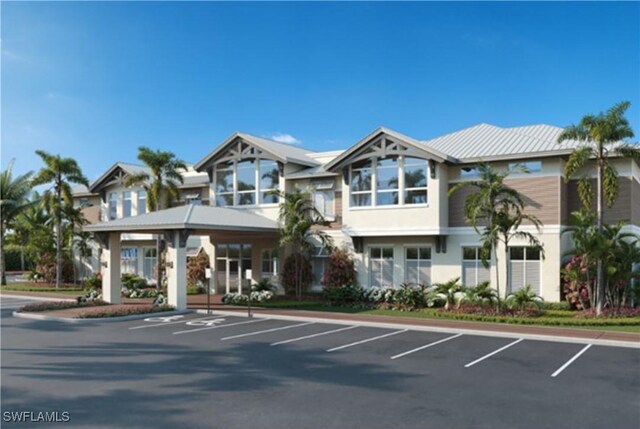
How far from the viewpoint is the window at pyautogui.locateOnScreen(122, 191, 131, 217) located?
34125 mm

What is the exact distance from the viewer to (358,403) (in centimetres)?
910

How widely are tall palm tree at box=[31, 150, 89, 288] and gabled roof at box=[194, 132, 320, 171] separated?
33.9ft

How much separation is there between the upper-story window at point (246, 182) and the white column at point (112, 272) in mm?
6033

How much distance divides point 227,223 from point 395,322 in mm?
8727

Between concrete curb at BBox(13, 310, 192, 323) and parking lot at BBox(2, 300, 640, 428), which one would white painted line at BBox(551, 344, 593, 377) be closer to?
parking lot at BBox(2, 300, 640, 428)

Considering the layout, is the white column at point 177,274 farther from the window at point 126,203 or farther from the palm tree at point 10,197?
the palm tree at point 10,197

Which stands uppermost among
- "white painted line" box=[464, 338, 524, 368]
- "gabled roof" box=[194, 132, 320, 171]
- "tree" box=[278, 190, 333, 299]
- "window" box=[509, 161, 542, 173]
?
"gabled roof" box=[194, 132, 320, 171]

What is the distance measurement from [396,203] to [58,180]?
22.4 metres

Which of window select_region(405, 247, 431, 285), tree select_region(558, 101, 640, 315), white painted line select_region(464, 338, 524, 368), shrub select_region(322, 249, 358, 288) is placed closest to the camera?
white painted line select_region(464, 338, 524, 368)

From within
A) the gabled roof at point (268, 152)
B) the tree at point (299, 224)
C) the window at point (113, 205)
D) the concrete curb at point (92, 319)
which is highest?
the gabled roof at point (268, 152)

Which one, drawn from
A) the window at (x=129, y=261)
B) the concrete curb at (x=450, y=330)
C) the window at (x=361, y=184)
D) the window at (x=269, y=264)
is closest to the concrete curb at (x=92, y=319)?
the concrete curb at (x=450, y=330)

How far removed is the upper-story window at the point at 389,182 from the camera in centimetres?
2322

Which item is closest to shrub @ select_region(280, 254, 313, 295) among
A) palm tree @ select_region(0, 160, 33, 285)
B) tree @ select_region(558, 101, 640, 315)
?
tree @ select_region(558, 101, 640, 315)

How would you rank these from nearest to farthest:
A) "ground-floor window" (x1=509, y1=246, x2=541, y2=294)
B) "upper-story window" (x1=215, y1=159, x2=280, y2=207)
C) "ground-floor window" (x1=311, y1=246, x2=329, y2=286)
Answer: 1. "ground-floor window" (x1=509, y1=246, x2=541, y2=294)
2. "ground-floor window" (x1=311, y1=246, x2=329, y2=286)
3. "upper-story window" (x1=215, y1=159, x2=280, y2=207)
